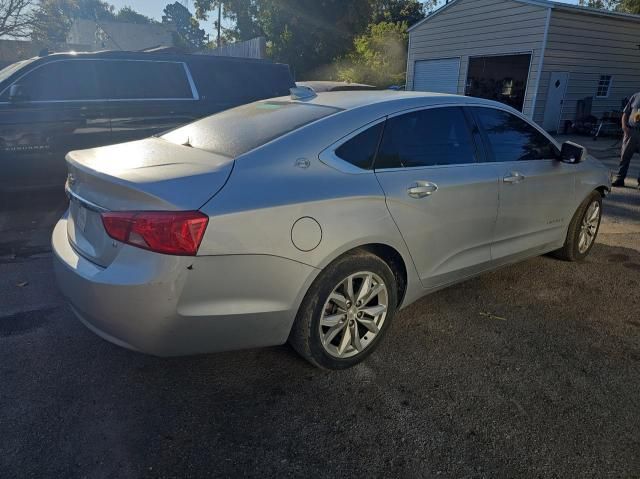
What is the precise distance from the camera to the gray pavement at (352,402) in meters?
2.14

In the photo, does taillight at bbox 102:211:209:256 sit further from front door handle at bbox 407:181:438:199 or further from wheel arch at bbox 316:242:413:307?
front door handle at bbox 407:181:438:199

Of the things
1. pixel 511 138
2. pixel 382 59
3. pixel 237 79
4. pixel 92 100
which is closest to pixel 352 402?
pixel 511 138

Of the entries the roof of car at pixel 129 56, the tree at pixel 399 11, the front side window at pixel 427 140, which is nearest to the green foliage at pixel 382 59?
the tree at pixel 399 11

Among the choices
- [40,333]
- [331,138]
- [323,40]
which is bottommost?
[40,333]

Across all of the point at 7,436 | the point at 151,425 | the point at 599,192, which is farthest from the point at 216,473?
the point at 599,192

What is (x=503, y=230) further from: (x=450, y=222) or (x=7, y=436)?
(x=7, y=436)

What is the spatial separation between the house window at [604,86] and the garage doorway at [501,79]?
2886mm

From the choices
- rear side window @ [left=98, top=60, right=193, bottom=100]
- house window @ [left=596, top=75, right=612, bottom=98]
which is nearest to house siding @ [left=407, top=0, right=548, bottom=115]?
house window @ [left=596, top=75, right=612, bottom=98]

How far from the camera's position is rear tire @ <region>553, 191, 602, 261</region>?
435 cm

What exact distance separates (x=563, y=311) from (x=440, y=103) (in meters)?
1.89

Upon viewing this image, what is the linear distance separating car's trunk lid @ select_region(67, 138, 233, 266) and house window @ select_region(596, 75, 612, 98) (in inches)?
709

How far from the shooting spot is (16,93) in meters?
5.30

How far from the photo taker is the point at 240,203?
7.23ft

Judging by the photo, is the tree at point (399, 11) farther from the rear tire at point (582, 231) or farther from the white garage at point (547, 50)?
the rear tire at point (582, 231)
